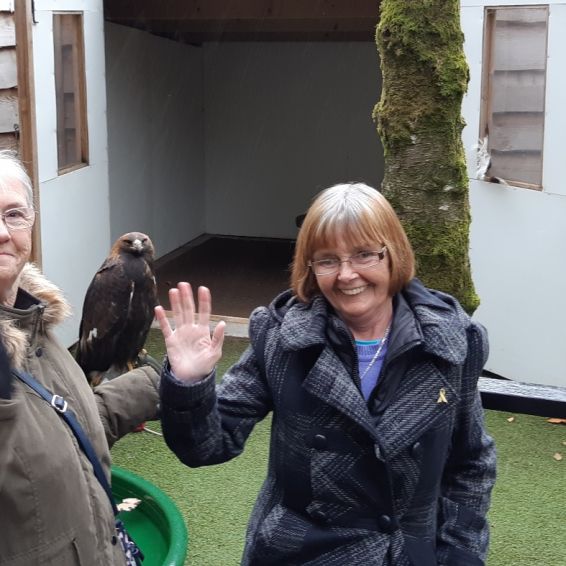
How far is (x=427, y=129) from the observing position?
3781 millimetres

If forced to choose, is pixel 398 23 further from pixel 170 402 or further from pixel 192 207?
pixel 192 207

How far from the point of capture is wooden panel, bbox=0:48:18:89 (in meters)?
5.24

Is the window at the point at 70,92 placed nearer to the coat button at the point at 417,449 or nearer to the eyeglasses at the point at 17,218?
the eyeglasses at the point at 17,218

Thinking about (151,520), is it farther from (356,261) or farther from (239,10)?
(239,10)

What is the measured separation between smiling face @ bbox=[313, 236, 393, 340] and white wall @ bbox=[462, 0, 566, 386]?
4.29 metres

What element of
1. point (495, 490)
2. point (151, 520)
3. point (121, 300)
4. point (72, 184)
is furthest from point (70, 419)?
point (72, 184)

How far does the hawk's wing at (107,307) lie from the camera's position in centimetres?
509

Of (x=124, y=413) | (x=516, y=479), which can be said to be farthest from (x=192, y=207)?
(x=124, y=413)

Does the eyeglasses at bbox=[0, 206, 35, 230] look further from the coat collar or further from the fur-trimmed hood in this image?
the coat collar

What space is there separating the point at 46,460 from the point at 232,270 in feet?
30.0

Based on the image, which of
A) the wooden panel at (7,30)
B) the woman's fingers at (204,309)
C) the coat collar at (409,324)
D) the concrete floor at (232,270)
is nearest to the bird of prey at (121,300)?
the wooden panel at (7,30)

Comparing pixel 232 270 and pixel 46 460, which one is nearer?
pixel 46 460

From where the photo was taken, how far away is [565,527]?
4.43 meters

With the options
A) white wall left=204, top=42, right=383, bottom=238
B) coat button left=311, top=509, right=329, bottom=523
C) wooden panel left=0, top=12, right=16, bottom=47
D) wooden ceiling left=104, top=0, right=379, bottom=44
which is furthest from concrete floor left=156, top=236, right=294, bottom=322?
coat button left=311, top=509, right=329, bottom=523
